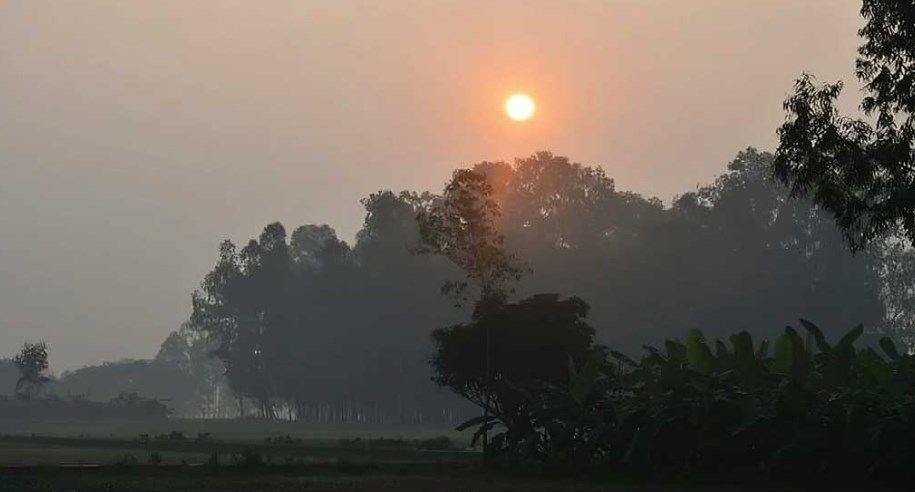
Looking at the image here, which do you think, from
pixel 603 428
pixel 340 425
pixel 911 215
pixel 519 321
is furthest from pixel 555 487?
pixel 340 425

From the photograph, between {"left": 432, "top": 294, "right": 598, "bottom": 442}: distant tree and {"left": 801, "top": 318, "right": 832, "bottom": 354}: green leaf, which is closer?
{"left": 801, "top": 318, "right": 832, "bottom": 354}: green leaf

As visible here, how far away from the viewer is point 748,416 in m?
25.9

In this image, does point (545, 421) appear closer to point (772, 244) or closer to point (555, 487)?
point (555, 487)

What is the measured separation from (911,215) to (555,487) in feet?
33.4

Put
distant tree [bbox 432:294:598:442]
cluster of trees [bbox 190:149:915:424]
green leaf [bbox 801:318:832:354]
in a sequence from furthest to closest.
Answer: cluster of trees [bbox 190:149:915:424], distant tree [bbox 432:294:598:442], green leaf [bbox 801:318:832:354]

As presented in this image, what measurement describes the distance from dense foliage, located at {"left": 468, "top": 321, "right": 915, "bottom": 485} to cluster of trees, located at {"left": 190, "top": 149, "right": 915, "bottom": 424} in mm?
64253

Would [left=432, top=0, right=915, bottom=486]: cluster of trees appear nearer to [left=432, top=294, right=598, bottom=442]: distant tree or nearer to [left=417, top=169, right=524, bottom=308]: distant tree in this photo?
[left=432, top=294, right=598, bottom=442]: distant tree

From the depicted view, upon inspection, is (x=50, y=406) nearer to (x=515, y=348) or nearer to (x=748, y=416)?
(x=515, y=348)

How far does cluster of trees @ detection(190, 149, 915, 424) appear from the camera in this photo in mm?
108625

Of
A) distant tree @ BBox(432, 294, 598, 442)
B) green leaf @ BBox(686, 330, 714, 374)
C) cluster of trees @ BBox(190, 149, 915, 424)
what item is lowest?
green leaf @ BBox(686, 330, 714, 374)

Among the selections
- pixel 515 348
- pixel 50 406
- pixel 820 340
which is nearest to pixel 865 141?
pixel 820 340

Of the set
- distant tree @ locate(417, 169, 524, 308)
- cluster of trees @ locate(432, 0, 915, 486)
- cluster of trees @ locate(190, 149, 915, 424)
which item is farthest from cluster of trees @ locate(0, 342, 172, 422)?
cluster of trees @ locate(432, 0, 915, 486)

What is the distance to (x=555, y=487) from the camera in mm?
25234

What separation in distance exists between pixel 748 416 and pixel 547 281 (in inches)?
3472
